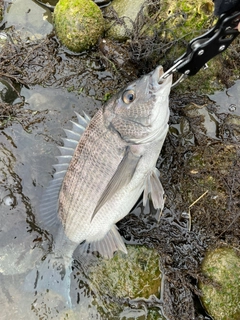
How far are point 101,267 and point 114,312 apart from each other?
0.55 meters

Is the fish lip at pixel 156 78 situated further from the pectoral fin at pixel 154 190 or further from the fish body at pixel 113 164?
the pectoral fin at pixel 154 190

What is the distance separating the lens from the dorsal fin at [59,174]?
12.5 ft

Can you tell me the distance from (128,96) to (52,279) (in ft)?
7.79

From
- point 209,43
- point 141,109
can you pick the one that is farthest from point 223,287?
point 209,43

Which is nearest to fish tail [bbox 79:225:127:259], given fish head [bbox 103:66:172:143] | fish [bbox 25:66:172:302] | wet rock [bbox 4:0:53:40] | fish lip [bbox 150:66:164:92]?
fish [bbox 25:66:172:302]

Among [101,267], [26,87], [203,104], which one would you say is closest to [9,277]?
[101,267]

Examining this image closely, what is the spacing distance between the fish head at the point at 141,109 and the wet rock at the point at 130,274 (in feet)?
4.99

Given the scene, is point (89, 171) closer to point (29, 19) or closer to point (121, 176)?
point (121, 176)

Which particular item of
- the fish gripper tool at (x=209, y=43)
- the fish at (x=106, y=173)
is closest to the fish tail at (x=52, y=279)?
the fish at (x=106, y=173)

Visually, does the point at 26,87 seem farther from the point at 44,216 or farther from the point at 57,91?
the point at 44,216

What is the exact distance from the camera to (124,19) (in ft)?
14.5

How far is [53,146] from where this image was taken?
432cm

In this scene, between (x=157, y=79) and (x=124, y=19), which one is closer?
(x=157, y=79)

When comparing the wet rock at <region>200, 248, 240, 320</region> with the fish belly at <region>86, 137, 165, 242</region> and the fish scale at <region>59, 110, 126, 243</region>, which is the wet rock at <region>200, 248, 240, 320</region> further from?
the fish scale at <region>59, 110, 126, 243</region>
